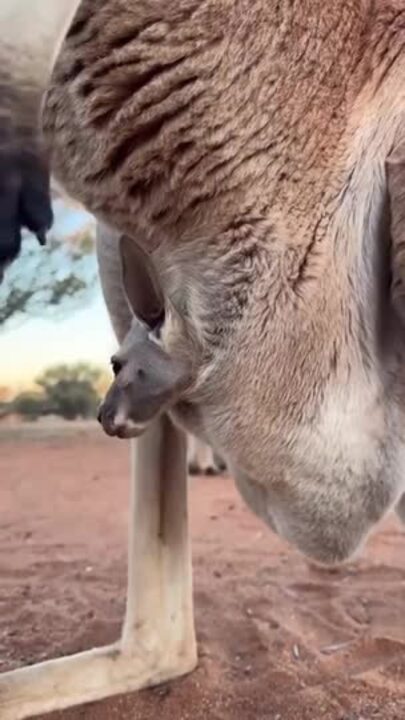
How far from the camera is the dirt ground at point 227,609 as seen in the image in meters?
1.92

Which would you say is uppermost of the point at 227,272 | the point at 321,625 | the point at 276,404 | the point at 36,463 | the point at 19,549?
the point at 227,272

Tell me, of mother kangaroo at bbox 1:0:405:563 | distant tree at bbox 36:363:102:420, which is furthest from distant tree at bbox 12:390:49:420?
mother kangaroo at bbox 1:0:405:563

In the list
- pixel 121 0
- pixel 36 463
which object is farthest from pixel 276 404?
pixel 36 463

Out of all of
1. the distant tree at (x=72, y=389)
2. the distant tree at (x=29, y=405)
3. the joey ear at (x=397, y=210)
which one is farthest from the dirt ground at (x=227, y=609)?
the joey ear at (x=397, y=210)

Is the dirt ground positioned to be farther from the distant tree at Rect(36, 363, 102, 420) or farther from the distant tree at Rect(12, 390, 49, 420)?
the distant tree at Rect(36, 363, 102, 420)

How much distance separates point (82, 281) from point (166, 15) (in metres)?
2.46

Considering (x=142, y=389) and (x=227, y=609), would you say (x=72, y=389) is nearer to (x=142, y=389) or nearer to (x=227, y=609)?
(x=227, y=609)

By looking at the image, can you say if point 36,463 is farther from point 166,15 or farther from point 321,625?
point 166,15

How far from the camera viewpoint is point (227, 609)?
239cm

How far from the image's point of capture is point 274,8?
117 centimetres

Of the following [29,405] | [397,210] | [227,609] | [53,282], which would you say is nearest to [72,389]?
[29,405]

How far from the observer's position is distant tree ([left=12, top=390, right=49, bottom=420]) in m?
4.16

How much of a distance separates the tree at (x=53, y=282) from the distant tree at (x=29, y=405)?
41 centimetres

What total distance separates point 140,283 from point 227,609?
1319 millimetres
